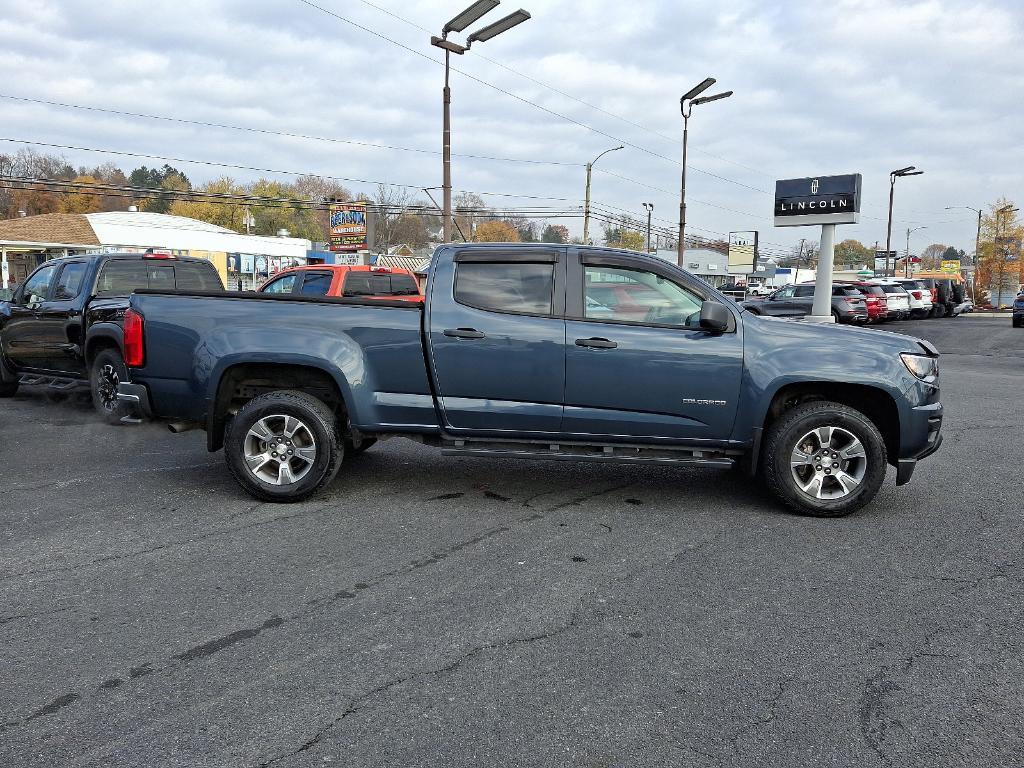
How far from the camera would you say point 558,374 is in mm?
5434

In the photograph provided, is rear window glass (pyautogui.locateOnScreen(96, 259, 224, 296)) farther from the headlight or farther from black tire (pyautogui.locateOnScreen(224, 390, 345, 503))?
the headlight

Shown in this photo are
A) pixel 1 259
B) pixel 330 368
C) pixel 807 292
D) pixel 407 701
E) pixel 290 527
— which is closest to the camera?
pixel 407 701

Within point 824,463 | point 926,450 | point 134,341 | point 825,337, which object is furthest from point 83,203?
point 926,450

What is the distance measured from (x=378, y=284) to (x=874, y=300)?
86.1ft

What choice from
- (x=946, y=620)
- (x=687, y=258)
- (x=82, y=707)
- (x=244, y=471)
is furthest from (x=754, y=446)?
(x=687, y=258)

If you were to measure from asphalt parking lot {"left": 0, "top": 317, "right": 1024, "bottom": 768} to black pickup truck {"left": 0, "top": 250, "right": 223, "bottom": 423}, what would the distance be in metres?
3.08

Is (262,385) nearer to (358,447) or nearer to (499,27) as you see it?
(358,447)

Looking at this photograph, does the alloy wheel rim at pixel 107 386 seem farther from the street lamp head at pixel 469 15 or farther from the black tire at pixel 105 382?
the street lamp head at pixel 469 15

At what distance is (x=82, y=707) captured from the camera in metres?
2.94

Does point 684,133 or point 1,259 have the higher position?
point 684,133

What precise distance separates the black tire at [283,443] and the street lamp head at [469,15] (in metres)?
11.4

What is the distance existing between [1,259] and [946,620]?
146 ft

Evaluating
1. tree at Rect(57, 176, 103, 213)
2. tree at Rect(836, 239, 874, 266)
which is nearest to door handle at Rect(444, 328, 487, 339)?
tree at Rect(57, 176, 103, 213)

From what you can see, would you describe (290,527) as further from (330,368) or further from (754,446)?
(754,446)
